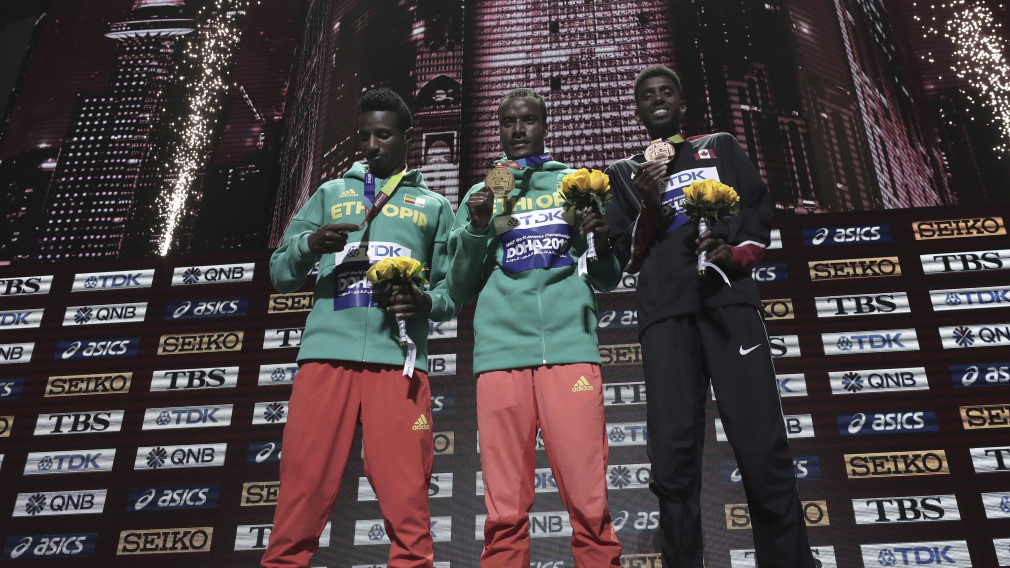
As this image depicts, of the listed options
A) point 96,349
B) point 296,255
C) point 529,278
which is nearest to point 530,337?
point 529,278

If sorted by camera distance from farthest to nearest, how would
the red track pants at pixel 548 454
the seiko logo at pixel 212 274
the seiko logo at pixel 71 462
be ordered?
the seiko logo at pixel 212 274, the seiko logo at pixel 71 462, the red track pants at pixel 548 454

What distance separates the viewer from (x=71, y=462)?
4188 millimetres

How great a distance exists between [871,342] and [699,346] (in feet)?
7.43

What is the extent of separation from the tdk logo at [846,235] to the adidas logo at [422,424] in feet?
9.52

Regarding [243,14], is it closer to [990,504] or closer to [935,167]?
[935,167]

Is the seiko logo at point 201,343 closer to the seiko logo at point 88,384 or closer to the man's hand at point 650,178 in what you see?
the seiko logo at point 88,384

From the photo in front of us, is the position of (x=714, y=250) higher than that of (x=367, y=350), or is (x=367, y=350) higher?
(x=714, y=250)

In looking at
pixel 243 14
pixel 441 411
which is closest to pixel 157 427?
pixel 441 411

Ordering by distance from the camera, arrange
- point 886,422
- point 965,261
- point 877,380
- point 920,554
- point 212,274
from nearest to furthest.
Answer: point 920,554, point 886,422, point 877,380, point 965,261, point 212,274

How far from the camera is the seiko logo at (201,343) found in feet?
14.5

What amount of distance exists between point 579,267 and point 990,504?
273cm

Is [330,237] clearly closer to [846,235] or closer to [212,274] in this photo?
[212,274]

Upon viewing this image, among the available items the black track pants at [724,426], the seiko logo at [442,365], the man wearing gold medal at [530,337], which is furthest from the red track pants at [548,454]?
the seiko logo at [442,365]

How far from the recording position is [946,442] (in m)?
3.77
